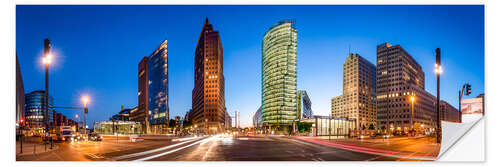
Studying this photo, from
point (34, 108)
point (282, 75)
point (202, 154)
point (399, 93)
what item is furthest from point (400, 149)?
point (34, 108)

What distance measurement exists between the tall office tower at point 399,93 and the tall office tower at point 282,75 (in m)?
55.0

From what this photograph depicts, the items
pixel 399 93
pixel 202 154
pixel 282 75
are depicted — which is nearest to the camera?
pixel 202 154

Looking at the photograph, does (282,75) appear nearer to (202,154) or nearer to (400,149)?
(400,149)

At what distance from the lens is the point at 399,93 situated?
16625 centimetres

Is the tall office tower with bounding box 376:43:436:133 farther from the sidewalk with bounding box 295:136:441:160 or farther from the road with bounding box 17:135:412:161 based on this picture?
the road with bounding box 17:135:412:161

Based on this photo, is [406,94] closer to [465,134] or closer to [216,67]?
[216,67]

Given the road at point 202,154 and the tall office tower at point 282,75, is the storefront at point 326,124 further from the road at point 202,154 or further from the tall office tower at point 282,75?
the road at point 202,154

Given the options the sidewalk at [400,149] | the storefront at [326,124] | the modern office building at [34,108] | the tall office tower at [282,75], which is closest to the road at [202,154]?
the sidewalk at [400,149]

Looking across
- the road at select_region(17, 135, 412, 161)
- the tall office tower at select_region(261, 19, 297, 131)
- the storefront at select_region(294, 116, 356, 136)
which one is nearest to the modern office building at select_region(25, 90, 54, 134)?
the tall office tower at select_region(261, 19, 297, 131)

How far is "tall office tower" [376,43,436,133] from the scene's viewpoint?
161 meters

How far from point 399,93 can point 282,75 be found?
70160 millimetres
